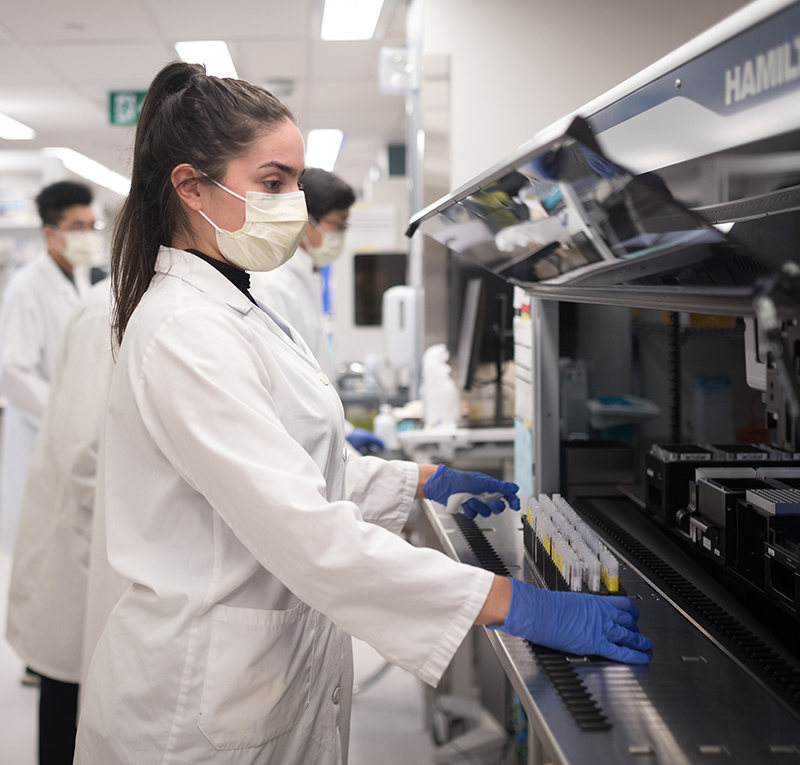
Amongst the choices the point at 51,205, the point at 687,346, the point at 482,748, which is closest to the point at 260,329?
the point at 482,748

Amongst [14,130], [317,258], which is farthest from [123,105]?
[317,258]

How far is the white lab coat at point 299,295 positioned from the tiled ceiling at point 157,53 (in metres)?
0.65

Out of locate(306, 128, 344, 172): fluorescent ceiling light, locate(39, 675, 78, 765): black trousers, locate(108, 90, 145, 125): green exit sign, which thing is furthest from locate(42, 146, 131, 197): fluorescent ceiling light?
locate(39, 675, 78, 765): black trousers

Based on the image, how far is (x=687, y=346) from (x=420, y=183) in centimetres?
119

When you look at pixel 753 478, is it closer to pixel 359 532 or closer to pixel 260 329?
pixel 359 532

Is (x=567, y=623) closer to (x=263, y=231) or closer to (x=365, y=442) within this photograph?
(x=263, y=231)

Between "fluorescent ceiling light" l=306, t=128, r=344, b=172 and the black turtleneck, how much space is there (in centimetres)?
610

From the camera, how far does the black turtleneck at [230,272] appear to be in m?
1.24

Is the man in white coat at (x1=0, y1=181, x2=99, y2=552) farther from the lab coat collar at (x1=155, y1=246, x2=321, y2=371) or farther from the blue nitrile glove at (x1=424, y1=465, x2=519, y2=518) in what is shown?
the lab coat collar at (x1=155, y1=246, x2=321, y2=371)

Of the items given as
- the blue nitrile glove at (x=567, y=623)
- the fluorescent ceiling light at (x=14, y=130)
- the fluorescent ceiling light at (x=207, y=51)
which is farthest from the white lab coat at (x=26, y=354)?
the fluorescent ceiling light at (x=14, y=130)

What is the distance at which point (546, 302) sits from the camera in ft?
5.56

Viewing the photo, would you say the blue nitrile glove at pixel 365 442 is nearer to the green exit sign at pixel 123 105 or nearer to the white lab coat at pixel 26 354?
the white lab coat at pixel 26 354

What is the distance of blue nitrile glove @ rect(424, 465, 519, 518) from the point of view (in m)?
1.63

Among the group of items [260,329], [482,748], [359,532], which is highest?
[260,329]
